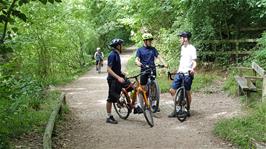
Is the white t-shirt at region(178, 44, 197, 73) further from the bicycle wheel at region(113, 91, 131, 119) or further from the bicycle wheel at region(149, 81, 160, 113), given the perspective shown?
the bicycle wheel at region(113, 91, 131, 119)

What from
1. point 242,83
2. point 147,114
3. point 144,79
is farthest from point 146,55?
point 242,83

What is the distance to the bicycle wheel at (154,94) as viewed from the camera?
1061 cm

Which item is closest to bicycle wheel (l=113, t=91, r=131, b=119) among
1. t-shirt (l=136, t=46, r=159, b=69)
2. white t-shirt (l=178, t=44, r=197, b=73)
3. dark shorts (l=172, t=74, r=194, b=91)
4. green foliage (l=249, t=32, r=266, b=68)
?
t-shirt (l=136, t=46, r=159, b=69)

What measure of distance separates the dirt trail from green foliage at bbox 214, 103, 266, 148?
20cm

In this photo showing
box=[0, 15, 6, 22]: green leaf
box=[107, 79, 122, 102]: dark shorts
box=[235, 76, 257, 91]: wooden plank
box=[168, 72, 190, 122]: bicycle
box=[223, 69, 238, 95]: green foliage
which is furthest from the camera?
box=[223, 69, 238, 95]: green foliage

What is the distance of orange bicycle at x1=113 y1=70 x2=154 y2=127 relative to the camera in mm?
9430

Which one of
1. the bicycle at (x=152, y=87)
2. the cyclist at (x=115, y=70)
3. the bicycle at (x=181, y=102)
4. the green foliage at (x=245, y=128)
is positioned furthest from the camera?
the bicycle at (x=152, y=87)

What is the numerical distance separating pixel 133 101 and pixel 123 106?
1.03 ft

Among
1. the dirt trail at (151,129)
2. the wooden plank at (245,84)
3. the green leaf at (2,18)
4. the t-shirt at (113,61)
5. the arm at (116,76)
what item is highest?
the green leaf at (2,18)

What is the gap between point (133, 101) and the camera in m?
10.1

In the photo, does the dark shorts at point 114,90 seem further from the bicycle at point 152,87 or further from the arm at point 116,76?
the bicycle at point 152,87

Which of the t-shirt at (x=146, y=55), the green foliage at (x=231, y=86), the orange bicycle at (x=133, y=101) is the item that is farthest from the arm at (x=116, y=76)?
the green foliage at (x=231, y=86)

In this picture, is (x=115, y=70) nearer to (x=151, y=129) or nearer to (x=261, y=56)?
(x=151, y=129)

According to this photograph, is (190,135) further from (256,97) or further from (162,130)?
(256,97)
